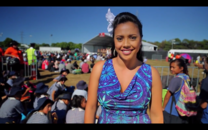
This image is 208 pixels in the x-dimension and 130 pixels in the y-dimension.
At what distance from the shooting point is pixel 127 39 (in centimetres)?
107

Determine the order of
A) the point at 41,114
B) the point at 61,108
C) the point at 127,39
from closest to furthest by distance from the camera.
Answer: the point at 127,39 → the point at 41,114 → the point at 61,108

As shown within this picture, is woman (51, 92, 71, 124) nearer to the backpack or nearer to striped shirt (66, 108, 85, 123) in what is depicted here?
striped shirt (66, 108, 85, 123)

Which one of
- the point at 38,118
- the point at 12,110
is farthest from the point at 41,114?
the point at 12,110

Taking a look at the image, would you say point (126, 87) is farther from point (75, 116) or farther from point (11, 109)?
point (11, 109)

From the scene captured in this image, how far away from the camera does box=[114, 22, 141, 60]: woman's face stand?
41.7 inches

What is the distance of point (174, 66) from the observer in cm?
247

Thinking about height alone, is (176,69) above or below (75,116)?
above

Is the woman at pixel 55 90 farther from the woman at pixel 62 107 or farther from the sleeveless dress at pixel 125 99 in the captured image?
the sleeveless dress at pixel 125 99

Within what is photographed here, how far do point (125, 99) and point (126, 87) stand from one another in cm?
11

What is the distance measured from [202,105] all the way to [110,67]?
2.11 metres

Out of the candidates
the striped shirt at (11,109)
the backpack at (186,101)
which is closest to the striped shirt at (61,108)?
the striped shirt at (11,109)

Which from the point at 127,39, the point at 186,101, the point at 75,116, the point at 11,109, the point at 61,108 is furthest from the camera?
the point at 61,108
